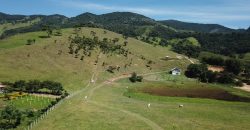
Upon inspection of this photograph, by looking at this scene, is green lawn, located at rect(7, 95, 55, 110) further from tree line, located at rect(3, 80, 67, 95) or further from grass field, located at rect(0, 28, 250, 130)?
tree line, located at rect(3, 80, 67, 95)

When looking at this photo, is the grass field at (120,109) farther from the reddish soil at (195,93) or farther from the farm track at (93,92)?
the reddish soil at (195,93)

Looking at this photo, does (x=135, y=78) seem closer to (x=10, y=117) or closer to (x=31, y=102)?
(x=31, y=102)

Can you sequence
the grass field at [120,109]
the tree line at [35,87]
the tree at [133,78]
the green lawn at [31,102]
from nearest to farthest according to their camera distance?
the grass field at [120,109] → the green lawn at [31,102] → the tree line at [35,87] → the tree at [133,78]

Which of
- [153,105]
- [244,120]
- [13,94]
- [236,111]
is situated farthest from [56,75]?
[244,120]

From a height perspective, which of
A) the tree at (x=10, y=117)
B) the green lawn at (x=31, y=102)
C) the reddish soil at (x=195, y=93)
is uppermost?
the tree at (x=10, y=117)

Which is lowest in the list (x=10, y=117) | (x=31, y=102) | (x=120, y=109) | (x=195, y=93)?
(x=195, y=93)

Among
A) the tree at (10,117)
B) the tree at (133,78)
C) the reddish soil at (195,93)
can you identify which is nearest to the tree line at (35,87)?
the reddish soil at (195,93)

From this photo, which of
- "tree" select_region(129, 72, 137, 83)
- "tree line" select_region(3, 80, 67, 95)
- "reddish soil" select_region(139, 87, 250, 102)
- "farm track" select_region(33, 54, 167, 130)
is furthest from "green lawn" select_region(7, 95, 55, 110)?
"tree" select_region(129, 72, 137, 83)

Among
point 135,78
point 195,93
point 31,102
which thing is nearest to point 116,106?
point 31,102
